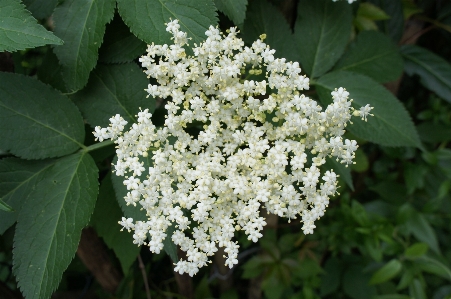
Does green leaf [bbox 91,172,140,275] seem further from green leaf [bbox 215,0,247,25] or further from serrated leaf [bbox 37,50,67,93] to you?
green leaf [bbox 215,0,247,25]

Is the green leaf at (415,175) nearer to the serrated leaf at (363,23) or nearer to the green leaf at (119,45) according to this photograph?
the serrated leaf at (363,23)

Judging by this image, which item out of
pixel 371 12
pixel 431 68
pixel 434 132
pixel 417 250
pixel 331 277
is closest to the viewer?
pixel 371 12

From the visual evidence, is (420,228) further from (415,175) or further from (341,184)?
(341,184)

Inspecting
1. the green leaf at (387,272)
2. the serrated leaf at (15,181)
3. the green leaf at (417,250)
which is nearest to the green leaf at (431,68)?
the green leaf at (417,250)

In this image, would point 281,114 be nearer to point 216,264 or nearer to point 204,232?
point 204,232

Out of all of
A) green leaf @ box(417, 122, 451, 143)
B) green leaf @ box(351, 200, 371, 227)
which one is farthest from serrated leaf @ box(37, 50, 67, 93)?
green leaf @ box(417, 122, 451, 143)

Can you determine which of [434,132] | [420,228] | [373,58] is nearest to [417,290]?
[420,228]
